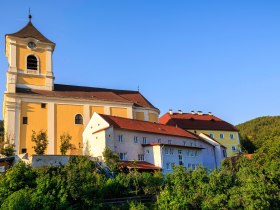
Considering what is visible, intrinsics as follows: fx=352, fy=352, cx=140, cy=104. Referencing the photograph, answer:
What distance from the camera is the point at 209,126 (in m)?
62.3

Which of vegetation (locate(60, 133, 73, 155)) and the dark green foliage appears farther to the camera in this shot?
vegetation (locate(60, 133, 73, 155))

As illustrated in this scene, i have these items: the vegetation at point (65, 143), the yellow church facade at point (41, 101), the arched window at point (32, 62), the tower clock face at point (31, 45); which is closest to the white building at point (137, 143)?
the vegetation at point (65, 143)

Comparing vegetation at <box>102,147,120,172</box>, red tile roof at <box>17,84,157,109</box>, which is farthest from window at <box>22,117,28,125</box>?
vegetation at <box>102,147,120,172</box>

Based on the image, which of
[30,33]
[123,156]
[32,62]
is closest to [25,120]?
[32,62]

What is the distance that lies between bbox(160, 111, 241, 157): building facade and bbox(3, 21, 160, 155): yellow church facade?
13559 millimetres

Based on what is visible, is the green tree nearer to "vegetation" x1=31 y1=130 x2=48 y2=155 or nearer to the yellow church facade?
"vegetation" x1=31 y1=130 x2=48 y2=155

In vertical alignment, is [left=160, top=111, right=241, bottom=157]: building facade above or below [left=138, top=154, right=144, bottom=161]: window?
above

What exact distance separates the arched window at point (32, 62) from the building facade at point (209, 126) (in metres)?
25.4

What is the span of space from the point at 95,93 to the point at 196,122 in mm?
21063

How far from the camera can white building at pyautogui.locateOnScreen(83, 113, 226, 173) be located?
3853 cm

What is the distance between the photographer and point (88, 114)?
46.9 metres

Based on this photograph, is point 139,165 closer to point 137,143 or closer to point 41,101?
point 137,143

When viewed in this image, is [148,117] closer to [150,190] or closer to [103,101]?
[103,101]

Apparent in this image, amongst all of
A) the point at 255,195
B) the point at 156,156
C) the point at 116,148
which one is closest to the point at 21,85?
the point at 116,148
